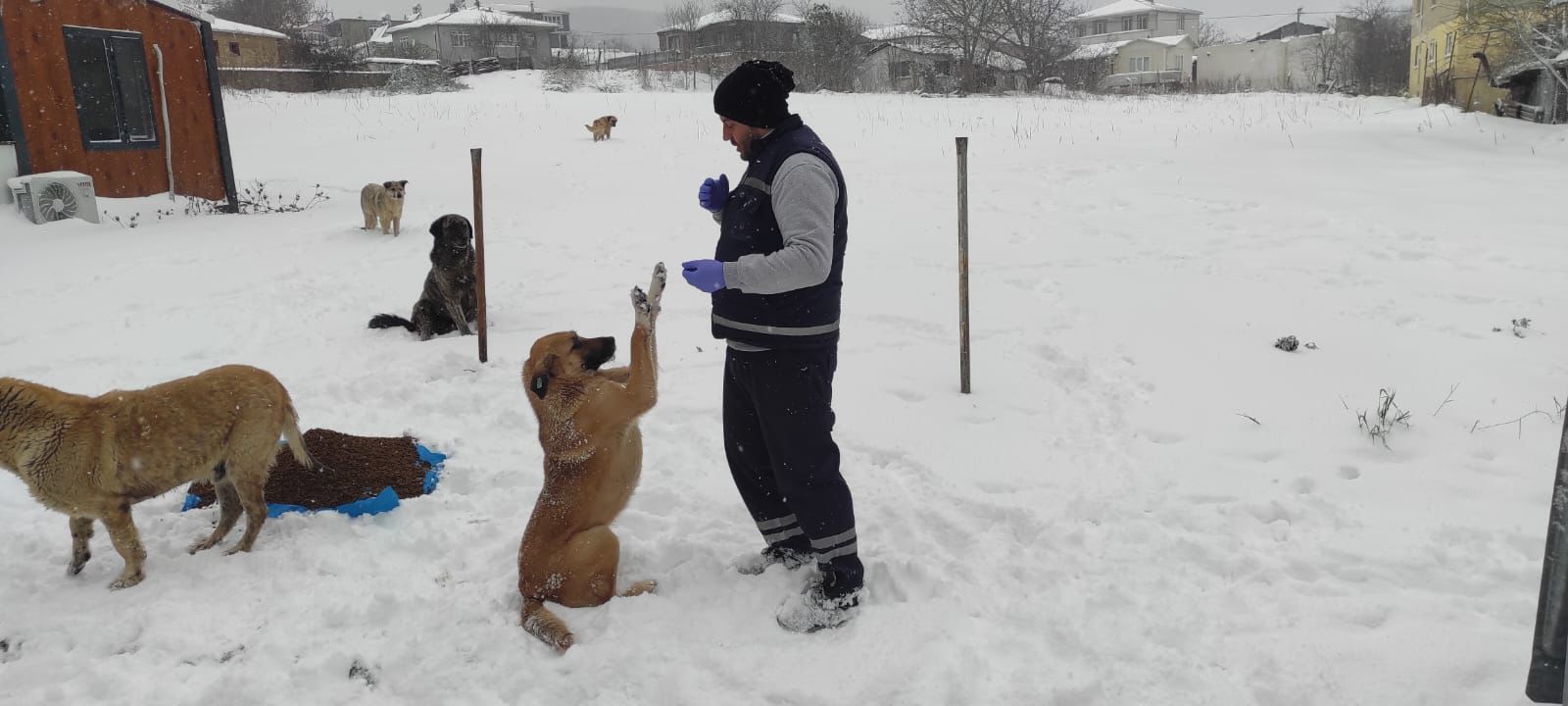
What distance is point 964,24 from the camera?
3691cm

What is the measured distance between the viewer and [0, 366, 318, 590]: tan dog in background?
3338 millimetres

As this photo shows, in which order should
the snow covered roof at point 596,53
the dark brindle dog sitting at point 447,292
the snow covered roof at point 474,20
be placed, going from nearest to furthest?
the dark brindle dog sitting at point 447,292
the snow covered roof at point 596,53
the snow covered roof at point 474,20

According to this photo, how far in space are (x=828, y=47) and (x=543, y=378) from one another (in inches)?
1450

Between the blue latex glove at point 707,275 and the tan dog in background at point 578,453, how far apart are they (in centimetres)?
30

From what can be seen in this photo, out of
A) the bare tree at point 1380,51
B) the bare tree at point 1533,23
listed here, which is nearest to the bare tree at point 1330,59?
the bare tree at point 1380,51

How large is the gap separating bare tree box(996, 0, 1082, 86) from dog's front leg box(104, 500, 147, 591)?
38184mm

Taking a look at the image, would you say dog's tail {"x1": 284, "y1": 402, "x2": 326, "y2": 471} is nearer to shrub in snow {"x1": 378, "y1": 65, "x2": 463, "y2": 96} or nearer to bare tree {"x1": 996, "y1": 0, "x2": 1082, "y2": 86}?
shrub in snow {"x1": 378, "y1": 65, "x2": 463, "y2": 96}

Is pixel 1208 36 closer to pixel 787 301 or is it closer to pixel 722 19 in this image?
pixel 722 19

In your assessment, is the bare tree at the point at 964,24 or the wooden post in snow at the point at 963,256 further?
the bare tree at the point at 964,24

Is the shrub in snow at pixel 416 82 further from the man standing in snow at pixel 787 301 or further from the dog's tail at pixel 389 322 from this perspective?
the man standing in snow at pixel 787 301

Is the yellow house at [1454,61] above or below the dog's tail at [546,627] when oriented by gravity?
above

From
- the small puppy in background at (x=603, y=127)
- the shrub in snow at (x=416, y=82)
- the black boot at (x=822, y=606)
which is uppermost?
the shrub in snow at (x=416, y=82)

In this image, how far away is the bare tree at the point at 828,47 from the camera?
1446 inches

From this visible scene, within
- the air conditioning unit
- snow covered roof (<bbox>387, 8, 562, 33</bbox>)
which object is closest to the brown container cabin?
the air conditioning unit
